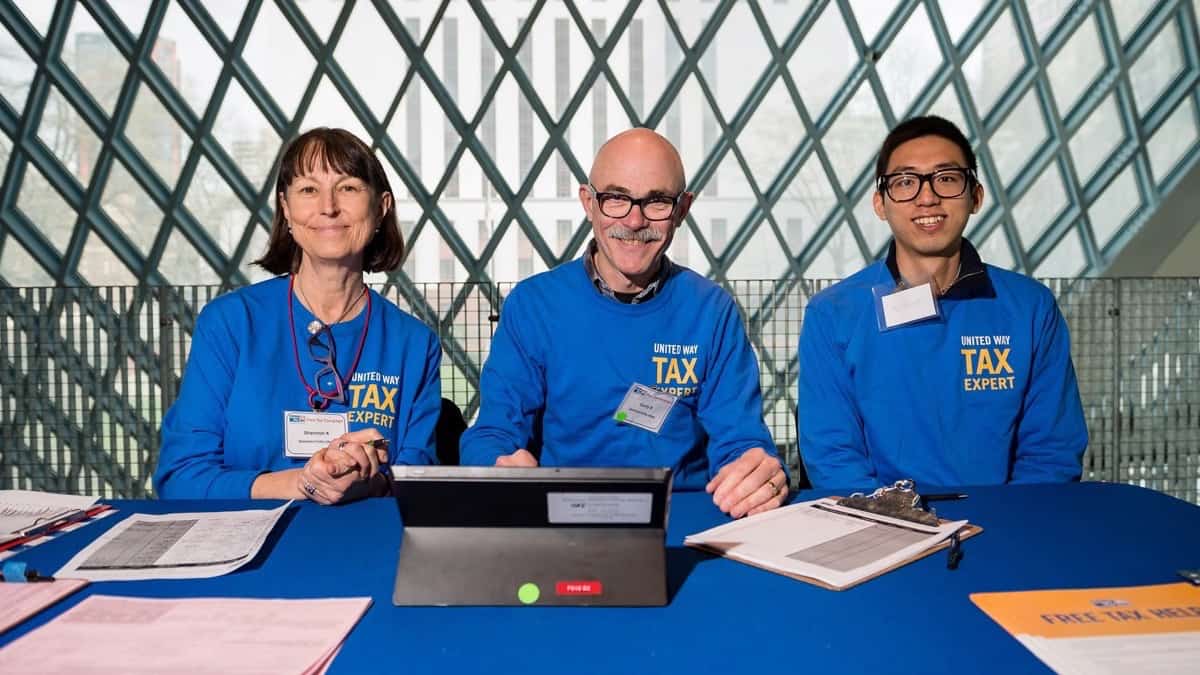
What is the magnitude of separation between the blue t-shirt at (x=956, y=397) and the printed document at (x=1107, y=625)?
61cm

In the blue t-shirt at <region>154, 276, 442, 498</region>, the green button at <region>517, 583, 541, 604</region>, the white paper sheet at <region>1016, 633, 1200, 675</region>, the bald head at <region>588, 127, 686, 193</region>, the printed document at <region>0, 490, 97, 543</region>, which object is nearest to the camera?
the white paper sheet at <region>1016, 633, 1200, 675</region>

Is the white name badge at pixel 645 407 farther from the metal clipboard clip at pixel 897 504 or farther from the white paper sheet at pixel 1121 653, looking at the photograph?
the white paper sheet at pixel 1121 653

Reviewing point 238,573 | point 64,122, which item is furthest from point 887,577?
point 64,122

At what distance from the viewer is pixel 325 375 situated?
127 cm

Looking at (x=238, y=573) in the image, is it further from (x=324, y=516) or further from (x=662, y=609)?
(x=662, y=609)

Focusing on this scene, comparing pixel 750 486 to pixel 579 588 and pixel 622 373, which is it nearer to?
pixel 579 588

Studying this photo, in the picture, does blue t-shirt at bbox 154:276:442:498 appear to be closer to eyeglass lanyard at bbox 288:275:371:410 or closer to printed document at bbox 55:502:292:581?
eyeglass lanyard at bbox 288:275:371:410

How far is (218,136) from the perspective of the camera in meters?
4.03

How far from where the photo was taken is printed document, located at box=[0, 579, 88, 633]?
2.08ft

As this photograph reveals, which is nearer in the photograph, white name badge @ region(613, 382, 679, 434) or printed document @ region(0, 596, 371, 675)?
printed document @ region(0, 596, 371, 675)

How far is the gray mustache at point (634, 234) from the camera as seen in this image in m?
1.34

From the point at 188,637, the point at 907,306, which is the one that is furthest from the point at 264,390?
the point at 907,306

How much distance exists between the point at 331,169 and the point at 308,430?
39 cm

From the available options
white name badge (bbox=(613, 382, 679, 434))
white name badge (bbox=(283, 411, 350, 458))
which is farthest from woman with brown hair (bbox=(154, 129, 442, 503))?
white name badge (bbox=(613, 382, 679, 434))
